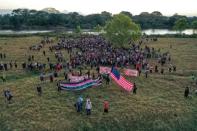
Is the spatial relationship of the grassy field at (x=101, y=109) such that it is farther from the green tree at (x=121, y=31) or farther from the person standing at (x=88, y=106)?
the green tree at (x=121, y=31)

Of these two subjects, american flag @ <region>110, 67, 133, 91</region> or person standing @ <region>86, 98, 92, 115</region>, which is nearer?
person standing @ <region>86, 98, 92, 115</region>

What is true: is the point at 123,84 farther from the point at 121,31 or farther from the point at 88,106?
the point at 121,31

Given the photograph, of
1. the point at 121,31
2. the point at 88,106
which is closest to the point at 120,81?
the point at 88,106

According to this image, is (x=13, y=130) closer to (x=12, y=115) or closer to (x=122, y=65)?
(x=12, y=115)

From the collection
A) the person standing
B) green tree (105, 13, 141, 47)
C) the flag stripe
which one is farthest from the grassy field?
green tree (105, 13, 141, 47)

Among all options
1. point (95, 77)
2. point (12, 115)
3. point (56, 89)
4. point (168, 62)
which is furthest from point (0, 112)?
point (168, 62)

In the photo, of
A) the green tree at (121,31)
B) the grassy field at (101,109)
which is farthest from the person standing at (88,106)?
the green tree at (121,31)

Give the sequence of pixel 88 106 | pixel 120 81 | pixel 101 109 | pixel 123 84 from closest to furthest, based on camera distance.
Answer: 1. pixel 88 106
2. pixel 101 109
3. pixel 123 84
4. pixel 120 81

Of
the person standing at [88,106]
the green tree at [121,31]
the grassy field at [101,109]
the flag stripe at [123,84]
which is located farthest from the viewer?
the green tree at [121,31]

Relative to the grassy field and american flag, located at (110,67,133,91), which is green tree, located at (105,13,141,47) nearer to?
the grassy field
